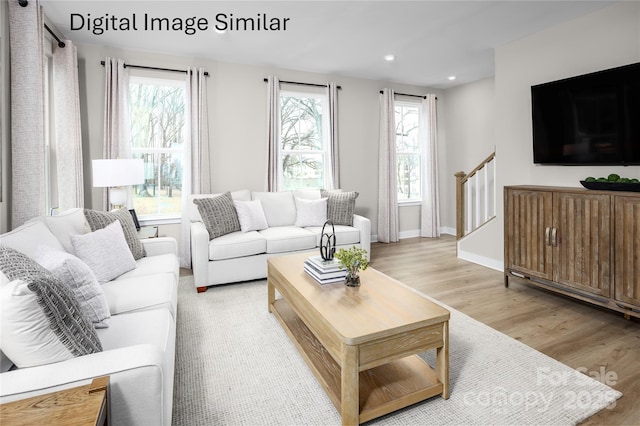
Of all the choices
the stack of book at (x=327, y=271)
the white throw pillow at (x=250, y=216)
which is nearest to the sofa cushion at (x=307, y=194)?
the white throw pillow at (x=250, y=216)

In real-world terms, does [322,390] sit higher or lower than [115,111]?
lower

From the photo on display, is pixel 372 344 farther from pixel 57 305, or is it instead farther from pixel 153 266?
pixel 153 266

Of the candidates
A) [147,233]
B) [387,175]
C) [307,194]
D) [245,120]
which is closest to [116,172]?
[147,233]

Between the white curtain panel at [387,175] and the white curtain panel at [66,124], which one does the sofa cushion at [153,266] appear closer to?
the white curtain panel at [66,124]

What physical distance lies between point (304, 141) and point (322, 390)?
3957 millimetres

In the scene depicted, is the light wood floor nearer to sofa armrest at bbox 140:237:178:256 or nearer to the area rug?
the area rug

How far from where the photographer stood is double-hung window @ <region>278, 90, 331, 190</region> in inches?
204

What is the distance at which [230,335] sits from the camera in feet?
8.41

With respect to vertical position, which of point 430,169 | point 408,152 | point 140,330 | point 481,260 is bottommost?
point 481,260

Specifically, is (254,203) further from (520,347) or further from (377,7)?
(520,347)

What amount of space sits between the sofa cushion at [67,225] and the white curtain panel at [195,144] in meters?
1.72

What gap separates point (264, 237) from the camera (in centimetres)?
382

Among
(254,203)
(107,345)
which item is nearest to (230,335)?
(107,345)

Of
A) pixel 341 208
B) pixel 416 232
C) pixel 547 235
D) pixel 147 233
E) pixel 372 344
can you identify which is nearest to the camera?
pixel 372 344
